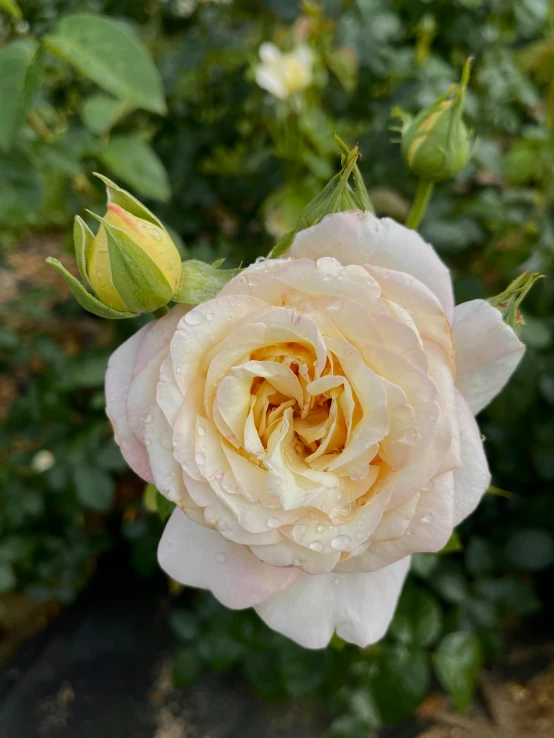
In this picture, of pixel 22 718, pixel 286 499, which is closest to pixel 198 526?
pixel 286 499

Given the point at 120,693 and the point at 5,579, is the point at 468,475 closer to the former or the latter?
the point at 5,579

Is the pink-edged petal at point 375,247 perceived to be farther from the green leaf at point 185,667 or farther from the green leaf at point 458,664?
the green leaf at point 185,667

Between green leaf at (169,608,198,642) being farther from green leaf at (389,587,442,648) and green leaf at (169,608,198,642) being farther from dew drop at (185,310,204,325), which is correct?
Result: dew drop at (185,310,204,325)

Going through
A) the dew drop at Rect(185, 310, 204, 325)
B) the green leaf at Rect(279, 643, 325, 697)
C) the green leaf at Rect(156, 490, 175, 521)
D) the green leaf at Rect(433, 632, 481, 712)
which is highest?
the dew drop at Rect(185, 310, 204, 325)

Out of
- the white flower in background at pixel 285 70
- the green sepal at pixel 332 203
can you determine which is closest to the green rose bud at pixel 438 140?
the green sepal at pixel 332 203

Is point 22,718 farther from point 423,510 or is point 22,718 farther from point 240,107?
point 240,107

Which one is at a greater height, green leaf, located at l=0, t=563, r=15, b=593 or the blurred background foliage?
the blurred background foliage

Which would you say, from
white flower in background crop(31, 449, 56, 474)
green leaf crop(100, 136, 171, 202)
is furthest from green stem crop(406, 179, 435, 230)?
white flower in background crop(31, 449, 56, 474)
